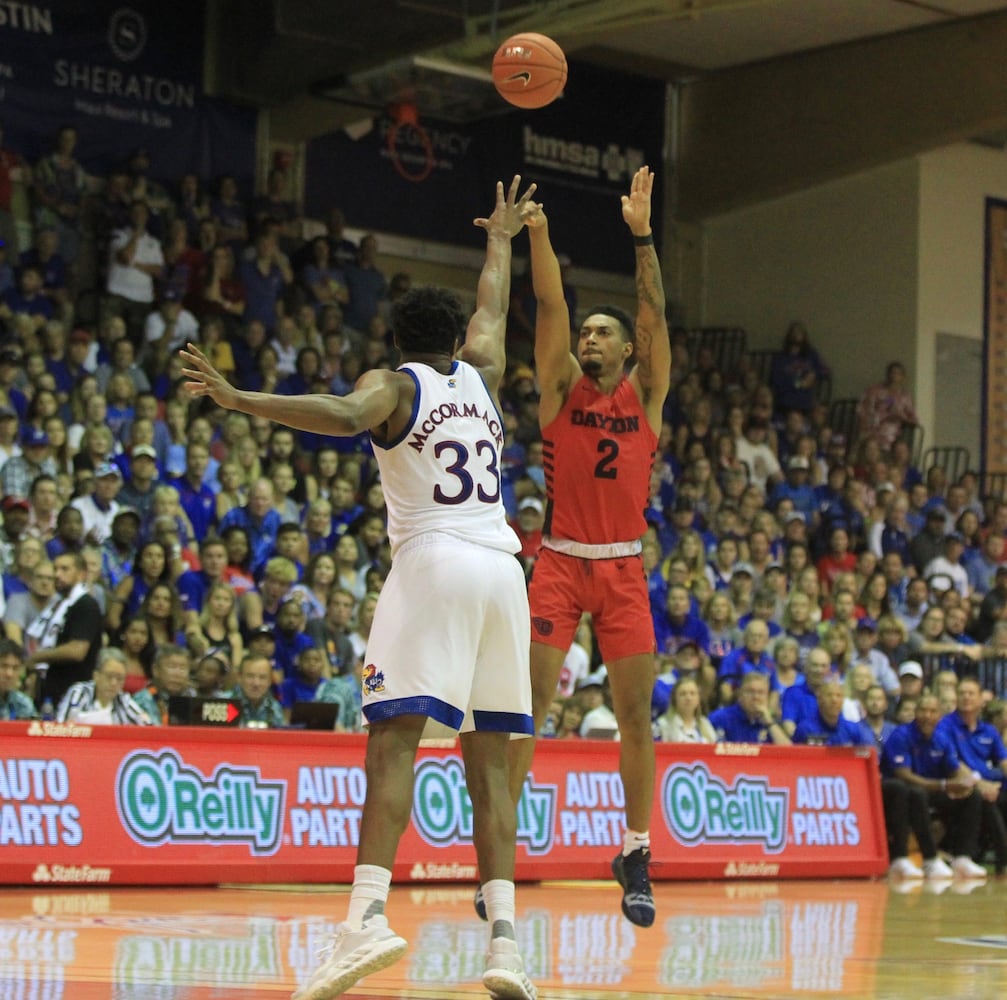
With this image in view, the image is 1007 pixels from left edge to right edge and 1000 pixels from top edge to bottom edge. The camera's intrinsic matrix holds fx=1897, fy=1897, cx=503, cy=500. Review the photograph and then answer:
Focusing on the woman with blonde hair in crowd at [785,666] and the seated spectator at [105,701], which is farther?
the woman with blonde hair in crowd at [785,666]

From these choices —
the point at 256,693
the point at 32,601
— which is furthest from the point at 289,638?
the point at 32,601

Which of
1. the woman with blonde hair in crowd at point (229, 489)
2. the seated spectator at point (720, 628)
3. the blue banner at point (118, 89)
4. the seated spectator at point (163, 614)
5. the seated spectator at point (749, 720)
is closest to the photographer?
the seated spectator at point (163, 614)

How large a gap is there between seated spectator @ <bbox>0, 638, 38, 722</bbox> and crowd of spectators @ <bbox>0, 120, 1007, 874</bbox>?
14 mm

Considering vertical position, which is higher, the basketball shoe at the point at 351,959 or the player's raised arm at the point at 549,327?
the player's raised arm at the point at 549,327

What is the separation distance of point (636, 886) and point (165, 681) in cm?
536

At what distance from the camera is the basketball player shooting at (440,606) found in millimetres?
6535

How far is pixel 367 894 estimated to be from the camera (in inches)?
250

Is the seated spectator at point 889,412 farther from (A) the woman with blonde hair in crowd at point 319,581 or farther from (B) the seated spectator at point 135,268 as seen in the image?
(A) the woman with blonde hair in crowd at point 319,581

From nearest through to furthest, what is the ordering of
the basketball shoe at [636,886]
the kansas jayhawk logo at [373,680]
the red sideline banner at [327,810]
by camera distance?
1. the kansas jayhawk logo at [373,680]
2. the basketball shoe at [636,886]
3. the red sideline banner at [327,810]

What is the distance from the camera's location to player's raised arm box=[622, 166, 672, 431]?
875cm

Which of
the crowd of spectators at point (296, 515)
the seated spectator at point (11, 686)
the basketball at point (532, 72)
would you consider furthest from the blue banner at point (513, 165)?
the basketball at point (532, 72)

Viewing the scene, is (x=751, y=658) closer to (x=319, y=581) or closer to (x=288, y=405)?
(x=319, y=581)

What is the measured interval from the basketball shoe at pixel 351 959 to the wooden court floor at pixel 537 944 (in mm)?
454

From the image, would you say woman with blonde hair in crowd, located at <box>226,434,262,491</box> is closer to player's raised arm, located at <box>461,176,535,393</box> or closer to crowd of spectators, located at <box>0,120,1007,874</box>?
crowd of spectators, located at <box>0,120,1007,874</box>
